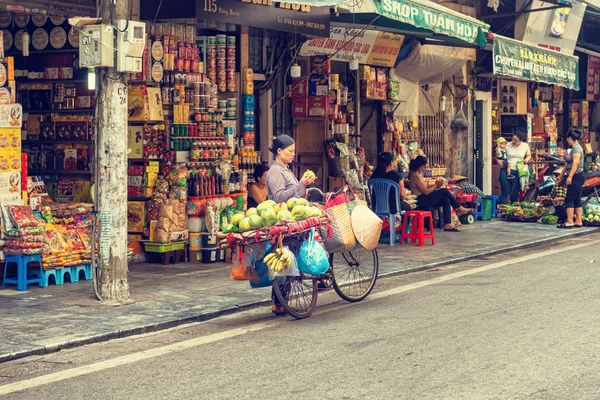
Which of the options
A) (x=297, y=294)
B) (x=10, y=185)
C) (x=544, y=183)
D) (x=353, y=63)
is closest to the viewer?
(x=297, y=294)

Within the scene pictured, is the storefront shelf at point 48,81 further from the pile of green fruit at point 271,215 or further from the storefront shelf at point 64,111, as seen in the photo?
the pile of green fruit at point 271,215

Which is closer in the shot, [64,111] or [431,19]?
[64,111]

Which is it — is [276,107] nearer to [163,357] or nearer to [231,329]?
[231,329]

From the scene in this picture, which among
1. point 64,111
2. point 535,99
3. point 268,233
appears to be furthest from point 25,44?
point 535,99

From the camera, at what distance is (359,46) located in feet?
58.1

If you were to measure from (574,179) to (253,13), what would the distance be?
7377 mm

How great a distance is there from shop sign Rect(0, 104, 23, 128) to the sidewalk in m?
1.86

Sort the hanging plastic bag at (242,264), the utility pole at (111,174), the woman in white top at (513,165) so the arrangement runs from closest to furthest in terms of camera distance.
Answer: the hanging plastic bag at (242,264) → the utility pole at (111,174) → the woman in white top at (513,165)

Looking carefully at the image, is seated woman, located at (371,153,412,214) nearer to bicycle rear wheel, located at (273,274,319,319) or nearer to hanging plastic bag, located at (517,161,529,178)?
hanging plastic bag, located at (517,161,529,178)

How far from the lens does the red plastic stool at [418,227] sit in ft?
50.7

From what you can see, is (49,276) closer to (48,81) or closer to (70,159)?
(70,159)

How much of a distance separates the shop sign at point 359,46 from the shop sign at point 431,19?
1.81 metres

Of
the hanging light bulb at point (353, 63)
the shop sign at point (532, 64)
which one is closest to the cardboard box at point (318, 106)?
the hanging light bulb at point (353, 63)

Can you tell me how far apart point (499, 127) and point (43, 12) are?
575 inches
